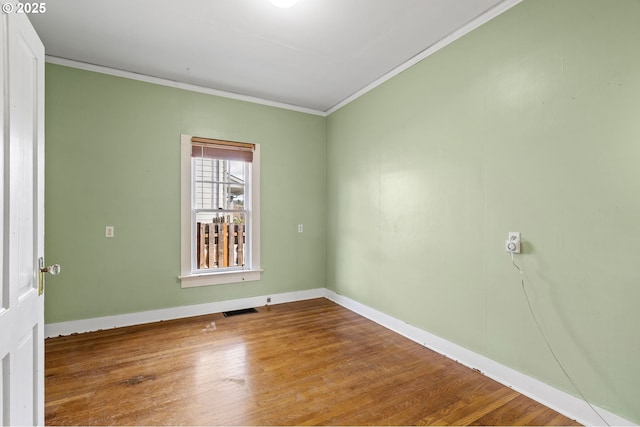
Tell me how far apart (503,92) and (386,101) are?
1.37 metres

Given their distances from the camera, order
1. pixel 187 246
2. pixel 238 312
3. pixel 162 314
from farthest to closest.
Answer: pixel 238 312, pixel 187 246, pixel 162 314

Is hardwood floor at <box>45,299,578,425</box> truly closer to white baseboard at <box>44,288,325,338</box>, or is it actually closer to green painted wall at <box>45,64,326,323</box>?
white baseboard at <box>44,288,325,338</box>

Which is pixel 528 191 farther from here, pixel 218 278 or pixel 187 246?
pixel 187 246

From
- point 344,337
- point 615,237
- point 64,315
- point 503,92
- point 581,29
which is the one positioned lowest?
point 344,337

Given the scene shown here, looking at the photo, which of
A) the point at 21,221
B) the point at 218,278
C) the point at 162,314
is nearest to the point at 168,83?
the point at 218,278

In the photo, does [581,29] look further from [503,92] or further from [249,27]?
[249,27]

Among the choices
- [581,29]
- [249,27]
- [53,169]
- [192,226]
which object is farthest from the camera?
[192,226]

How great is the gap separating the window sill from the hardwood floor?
0.56m

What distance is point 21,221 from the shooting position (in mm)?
1267

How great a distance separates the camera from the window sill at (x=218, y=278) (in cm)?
371

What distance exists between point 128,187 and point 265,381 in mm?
2641

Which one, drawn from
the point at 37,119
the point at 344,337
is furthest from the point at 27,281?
the point at 344,337

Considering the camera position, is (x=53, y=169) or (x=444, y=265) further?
(x=53, y=169)

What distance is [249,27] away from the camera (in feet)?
8.51
